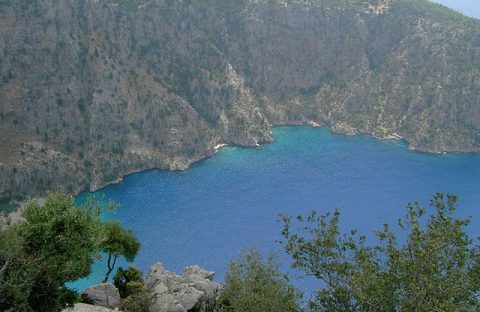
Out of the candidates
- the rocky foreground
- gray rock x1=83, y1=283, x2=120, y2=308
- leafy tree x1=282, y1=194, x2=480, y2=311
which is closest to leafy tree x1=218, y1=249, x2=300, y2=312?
the rocky foreground

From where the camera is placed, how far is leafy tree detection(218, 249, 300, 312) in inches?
2003

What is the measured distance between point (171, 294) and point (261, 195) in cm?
10643

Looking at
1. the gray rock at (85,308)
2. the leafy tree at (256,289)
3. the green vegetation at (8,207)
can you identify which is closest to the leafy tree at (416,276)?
the leafy tree at (256,289)

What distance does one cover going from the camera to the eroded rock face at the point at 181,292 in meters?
55.8

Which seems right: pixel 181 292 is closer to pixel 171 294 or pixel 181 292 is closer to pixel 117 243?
pixel 171 294

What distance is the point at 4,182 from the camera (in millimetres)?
150125

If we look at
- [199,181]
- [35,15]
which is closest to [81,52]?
[35,15]

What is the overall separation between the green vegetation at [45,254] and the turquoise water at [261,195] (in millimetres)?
73560

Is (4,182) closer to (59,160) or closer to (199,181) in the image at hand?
(59,160)

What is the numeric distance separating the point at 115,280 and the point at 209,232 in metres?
77.9

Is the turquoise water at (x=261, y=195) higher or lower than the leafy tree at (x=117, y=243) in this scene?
lower

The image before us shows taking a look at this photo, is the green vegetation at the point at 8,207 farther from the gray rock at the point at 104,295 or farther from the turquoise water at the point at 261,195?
the gray rock at the point at 104,295

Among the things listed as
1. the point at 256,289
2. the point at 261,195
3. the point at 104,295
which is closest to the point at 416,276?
the point at 256,289

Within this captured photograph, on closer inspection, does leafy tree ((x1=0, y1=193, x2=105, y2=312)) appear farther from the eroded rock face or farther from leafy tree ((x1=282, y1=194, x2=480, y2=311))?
leafy tree ((x1=282, y1=194, x2=480, y2=311))
